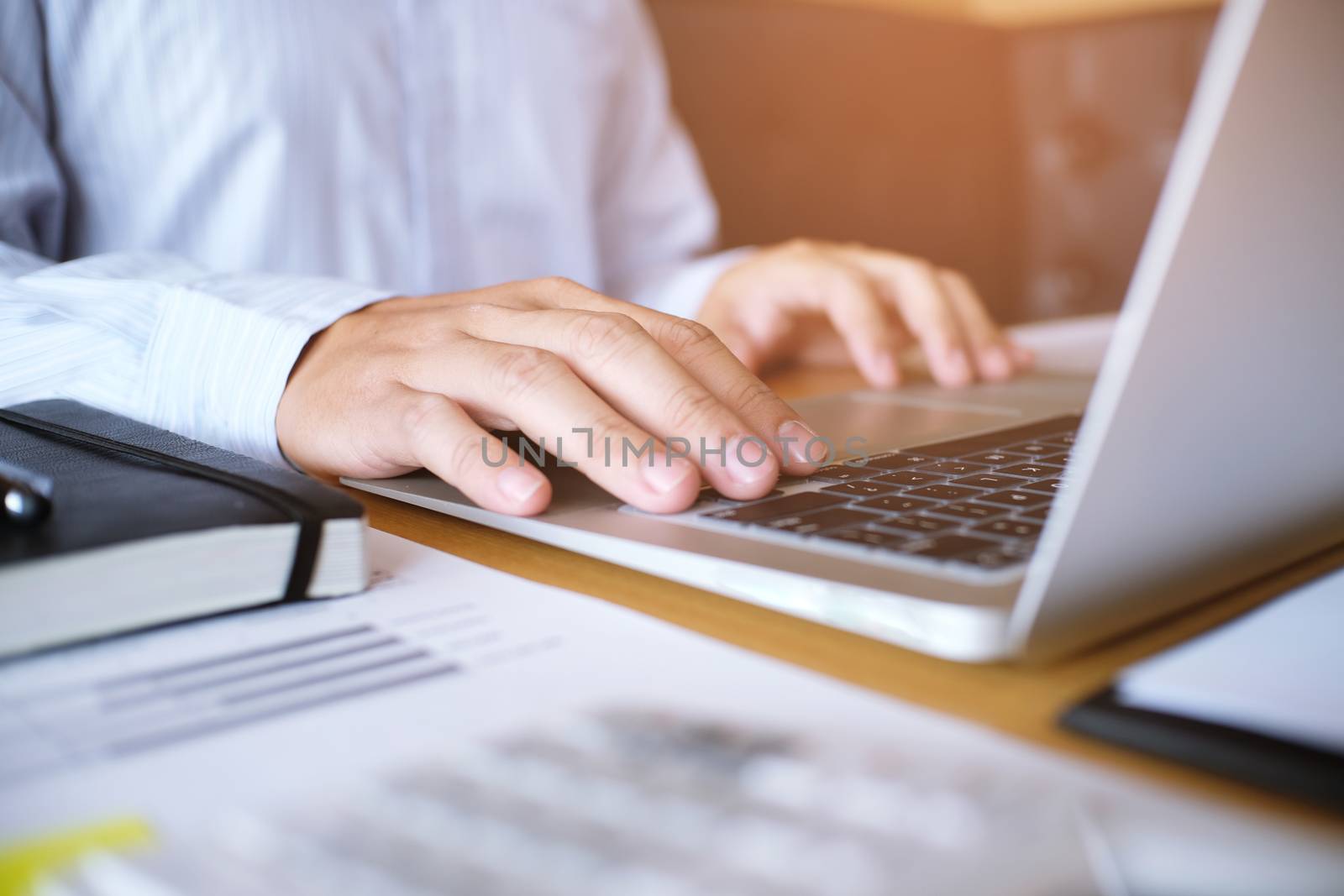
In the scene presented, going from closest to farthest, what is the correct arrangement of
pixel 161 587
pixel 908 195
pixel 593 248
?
1. pixel 161 587
2. pixel 593 248
3. pixel 908 195

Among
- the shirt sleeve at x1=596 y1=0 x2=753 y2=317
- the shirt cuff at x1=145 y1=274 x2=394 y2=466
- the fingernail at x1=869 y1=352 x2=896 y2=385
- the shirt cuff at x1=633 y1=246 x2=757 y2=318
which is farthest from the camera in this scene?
the shirt sleeve at x1=596 y1=0 x2=753 y2=317

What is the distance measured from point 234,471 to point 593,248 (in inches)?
30.8

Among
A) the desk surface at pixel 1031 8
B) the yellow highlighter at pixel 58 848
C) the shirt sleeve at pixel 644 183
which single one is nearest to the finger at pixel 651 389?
the yellow highlighter at pixel 58 848

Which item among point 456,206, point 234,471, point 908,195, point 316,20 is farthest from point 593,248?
point 234,471

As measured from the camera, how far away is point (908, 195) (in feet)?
5.03

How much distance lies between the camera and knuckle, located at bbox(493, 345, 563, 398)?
0.39 m

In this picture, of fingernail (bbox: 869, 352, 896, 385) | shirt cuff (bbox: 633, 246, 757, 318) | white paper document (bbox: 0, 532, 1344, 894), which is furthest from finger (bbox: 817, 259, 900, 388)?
white paper document (bbox: 0, 532, 1344, 894)

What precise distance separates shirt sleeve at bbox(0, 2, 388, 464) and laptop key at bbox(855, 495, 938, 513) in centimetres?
28

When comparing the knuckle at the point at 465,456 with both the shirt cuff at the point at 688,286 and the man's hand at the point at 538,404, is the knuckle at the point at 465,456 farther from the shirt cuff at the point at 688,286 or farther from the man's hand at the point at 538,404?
the shirt cuff at the point at 688,286

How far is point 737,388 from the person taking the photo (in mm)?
425

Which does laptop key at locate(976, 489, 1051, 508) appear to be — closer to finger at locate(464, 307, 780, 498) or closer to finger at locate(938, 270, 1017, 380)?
finger at locate(464, 307, 780, 498)

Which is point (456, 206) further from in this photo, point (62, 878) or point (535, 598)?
point (62, 878)

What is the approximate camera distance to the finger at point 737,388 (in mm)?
407

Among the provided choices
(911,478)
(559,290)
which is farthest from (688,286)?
(911,478)
